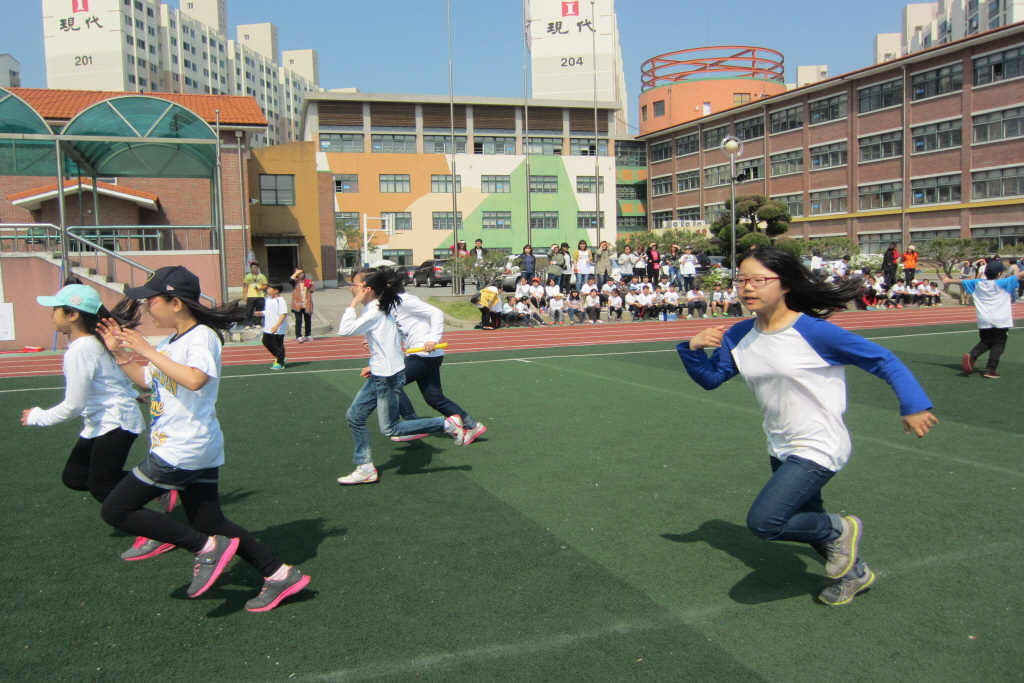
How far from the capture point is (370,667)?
333 cm

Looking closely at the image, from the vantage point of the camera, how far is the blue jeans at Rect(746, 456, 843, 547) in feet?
11.6

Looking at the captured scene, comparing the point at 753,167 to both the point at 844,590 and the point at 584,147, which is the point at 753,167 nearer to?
the point at 584,147

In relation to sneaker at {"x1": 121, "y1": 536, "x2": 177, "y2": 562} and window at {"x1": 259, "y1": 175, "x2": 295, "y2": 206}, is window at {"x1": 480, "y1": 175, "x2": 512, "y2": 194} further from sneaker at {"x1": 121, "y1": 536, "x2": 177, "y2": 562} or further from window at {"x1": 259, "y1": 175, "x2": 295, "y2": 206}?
sneaker at {"x1": 121, "y1": 536, "x2": 177, "y2": 562}

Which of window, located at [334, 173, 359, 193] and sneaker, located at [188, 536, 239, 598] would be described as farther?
window, located at [334, 173, 359, 193]

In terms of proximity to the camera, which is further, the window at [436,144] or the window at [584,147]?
the window at [584,147]

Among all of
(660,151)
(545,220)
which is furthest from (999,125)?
(545,220)

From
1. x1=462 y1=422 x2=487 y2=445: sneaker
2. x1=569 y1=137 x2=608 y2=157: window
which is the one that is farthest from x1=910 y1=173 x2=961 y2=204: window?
x1=462 y1=422 x2=487 y2=445: sneaker

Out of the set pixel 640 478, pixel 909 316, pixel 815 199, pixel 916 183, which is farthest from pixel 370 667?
pixel 815 199

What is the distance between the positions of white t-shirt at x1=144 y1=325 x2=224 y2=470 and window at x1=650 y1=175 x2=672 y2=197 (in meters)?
67.7

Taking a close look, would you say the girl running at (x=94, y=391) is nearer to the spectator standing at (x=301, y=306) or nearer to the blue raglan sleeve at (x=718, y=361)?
the blue raglan sleeve at (x=718, y=361)

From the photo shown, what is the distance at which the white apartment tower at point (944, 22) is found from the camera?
79.2m

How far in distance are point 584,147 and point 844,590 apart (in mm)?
66683

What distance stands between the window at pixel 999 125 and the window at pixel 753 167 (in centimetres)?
1703

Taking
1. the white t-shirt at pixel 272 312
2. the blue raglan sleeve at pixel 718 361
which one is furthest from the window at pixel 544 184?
the blue raglan sleeve at pixel 718 361
